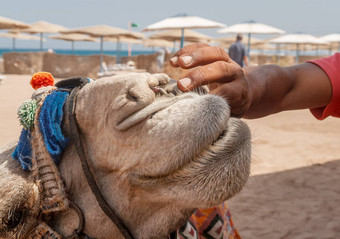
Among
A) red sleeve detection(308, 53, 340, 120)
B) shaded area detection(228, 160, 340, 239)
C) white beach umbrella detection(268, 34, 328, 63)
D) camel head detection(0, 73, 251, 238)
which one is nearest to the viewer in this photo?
camel head detection(0, 73, 251, 238)

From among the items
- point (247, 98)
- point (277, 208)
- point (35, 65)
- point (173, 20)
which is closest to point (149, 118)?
point (247, 98)

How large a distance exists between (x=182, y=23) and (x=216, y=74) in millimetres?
16965

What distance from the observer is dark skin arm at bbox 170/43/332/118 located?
167 centimetres

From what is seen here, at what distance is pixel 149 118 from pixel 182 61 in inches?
16.3

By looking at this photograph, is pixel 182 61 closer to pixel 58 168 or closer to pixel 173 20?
pixel 58 168

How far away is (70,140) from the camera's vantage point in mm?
1497

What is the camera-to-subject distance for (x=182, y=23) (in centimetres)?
1816

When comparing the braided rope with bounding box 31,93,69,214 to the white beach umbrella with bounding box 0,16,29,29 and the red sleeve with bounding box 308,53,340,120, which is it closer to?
the red sleeve with bounding box 308,53,340,120

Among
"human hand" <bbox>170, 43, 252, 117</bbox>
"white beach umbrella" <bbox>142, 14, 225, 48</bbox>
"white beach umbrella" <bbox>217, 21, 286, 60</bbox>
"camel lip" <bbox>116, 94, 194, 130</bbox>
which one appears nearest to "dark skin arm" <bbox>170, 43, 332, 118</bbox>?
"human hand" <bbox>170, 43, 252, 117</bbox>

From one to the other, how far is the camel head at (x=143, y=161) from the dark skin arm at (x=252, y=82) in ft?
0.50

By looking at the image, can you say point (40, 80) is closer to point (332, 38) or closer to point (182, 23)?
point (182, 23)

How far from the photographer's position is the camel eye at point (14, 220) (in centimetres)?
144

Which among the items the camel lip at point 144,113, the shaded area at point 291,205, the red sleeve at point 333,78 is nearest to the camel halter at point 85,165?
the camel lip at point 144,113

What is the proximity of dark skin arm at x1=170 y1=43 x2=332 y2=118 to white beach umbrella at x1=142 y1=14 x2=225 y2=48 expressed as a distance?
51.7 ft
